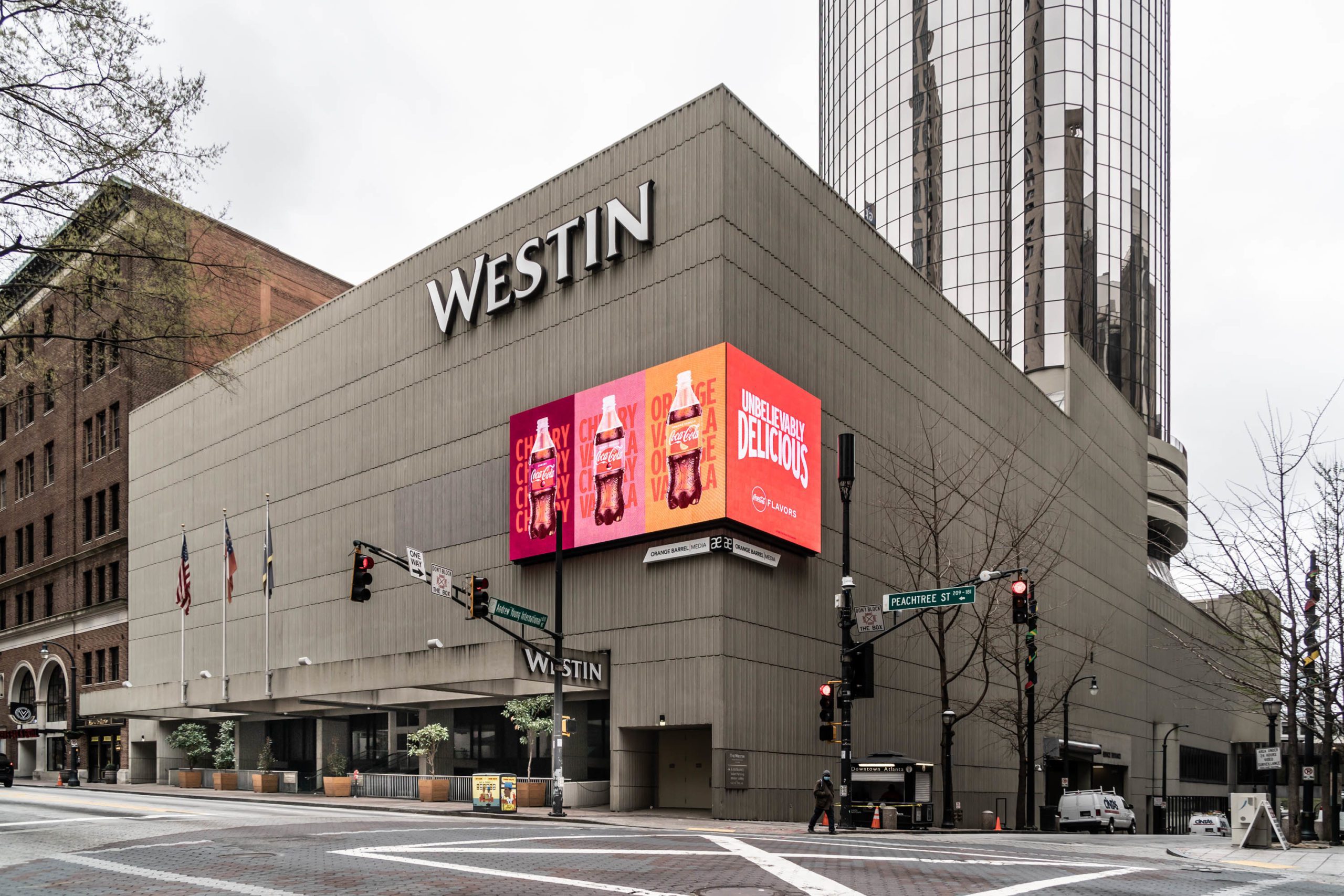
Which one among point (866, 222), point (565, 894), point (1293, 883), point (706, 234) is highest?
point (866, 222)

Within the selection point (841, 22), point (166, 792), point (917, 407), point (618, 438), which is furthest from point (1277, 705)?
→ point (841, 22)

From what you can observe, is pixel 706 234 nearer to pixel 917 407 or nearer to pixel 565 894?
pixel 917 407

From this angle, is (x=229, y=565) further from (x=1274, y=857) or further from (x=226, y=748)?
(x=1274, y=857)

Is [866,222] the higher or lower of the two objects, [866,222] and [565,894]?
the higher

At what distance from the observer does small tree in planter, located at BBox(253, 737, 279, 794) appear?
52.1 meters

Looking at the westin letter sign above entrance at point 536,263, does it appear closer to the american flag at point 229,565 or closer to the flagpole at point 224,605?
the american flag at point 229,565

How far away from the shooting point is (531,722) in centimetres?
4053

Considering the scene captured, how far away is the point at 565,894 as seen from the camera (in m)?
14.3

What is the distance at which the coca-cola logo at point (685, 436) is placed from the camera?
127 feet

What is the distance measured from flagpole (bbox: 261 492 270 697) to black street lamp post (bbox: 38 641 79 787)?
18260 millimetres

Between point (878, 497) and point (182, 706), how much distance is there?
113ft

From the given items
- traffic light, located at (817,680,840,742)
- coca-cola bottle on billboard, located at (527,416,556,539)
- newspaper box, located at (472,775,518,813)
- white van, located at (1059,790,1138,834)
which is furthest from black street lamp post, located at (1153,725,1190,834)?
traffic light, located at (817,680,840,742)

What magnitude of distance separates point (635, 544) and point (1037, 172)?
257 ft

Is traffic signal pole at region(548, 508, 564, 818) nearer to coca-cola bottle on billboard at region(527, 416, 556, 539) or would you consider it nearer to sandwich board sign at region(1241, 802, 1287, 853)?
coca-cola bottle on billboard at region(527, 416, 556, 539)
